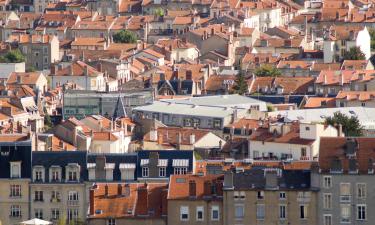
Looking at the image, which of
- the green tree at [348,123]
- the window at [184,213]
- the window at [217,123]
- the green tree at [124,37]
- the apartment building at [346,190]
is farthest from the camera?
the green tree at [124,37]

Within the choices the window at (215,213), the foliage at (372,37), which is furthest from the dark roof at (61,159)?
the foliage at (372,37)

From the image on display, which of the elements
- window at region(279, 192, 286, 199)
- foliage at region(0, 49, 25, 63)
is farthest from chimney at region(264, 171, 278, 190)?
foliage at region(0, 49, 25, 63)

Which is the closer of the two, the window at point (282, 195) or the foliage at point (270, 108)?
the window at point (282, 195)

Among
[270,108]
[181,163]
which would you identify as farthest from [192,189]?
[270,108]

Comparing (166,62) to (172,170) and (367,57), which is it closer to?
(367,57)

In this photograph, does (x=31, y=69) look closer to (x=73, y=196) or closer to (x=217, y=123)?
(x=217, y=123)

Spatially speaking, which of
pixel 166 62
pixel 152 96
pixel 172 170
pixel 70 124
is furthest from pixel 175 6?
pixel 172 170

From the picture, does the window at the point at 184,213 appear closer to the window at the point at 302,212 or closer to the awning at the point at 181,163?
the window at the point at 302,212

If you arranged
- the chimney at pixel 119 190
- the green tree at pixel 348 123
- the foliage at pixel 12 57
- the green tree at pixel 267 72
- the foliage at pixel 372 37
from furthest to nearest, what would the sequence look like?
1. the foliage at pixel 372 37
2. the foliage at pixel 12 57
3. the green tree at pixel 267 72
4. the green tree at pixel 348 123
5. the chimney at pixel 119 190
